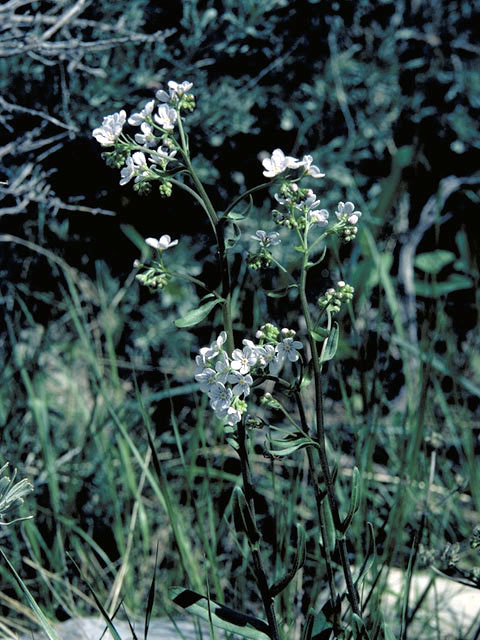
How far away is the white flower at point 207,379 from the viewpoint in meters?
1.12

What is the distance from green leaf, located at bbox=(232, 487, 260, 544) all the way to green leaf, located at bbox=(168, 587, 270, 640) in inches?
5.4

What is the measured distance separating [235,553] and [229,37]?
5.13ft

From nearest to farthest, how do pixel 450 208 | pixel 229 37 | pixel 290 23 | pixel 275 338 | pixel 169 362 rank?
1. pixel 275 338
2. pixel 229 37
3. pixel 290 23
4. pixel 169 362
5. pixel 450 208

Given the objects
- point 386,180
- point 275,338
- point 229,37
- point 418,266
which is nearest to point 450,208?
point 418,266

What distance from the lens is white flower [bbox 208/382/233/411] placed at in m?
1.10

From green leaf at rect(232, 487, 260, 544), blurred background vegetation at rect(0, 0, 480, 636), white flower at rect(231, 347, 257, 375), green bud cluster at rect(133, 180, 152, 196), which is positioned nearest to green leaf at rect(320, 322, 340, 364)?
white flower at rect(231, 347, 257, 375)

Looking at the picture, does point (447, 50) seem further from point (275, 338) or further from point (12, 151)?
point (275, 338)

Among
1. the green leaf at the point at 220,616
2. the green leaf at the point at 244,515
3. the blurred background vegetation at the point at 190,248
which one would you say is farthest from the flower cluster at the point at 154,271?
the blurred background vegetation at the point at 190,248

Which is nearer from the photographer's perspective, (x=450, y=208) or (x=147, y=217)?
(x=147, y=217)

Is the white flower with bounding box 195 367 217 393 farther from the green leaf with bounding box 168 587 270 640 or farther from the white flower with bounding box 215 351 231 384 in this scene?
the green leaf with bounding box 168 587 270 640

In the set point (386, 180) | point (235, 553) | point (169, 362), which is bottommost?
point (235, 553)

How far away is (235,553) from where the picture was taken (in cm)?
225

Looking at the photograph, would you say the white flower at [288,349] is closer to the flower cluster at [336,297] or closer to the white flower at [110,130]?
the flower cluster at [336,297]

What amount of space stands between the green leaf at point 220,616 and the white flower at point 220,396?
348 mm
